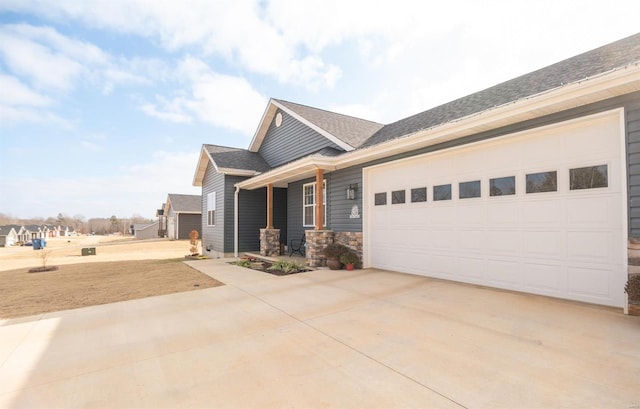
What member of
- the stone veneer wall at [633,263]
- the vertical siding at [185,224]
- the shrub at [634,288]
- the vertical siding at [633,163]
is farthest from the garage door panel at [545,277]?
the vertical siding at [185,224]

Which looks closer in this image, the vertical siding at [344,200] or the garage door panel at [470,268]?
the garage door panel at [470,268]

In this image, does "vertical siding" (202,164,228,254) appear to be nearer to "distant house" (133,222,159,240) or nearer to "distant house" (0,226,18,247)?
"distant house" (133,222,159,240)

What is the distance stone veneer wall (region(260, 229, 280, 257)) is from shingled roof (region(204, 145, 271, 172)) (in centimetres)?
314

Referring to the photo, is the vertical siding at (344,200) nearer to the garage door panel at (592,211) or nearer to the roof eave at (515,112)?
the roof eave at (515,112)

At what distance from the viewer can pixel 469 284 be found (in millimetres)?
5770

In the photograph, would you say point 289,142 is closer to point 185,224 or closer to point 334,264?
point 334,264

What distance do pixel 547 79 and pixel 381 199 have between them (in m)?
4.15

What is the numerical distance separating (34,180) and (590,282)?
2600 inches

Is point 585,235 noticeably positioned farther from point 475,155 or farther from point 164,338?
point 164,338

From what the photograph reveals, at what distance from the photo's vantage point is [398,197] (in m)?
7.38

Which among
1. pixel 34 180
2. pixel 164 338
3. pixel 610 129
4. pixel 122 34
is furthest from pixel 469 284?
pixel 34 180

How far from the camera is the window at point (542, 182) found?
4719 millimetres

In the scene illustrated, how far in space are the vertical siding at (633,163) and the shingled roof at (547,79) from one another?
0.66 metres

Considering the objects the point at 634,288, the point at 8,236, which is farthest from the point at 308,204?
the point at 8,236
